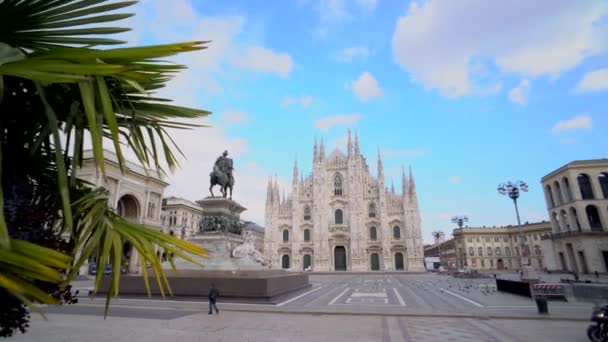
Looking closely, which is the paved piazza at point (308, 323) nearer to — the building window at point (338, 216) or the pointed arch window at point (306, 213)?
the building window at point (338, 216)

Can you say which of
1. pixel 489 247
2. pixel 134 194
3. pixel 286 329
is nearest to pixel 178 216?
pixel 134 194

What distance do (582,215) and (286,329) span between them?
1531 inches

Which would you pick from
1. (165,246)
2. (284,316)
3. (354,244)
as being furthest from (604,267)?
(165,246)

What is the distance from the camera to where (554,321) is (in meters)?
9.58

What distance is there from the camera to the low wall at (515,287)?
15.1 m

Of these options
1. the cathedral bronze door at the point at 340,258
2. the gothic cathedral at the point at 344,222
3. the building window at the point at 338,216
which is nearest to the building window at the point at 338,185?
the gothic cathedral at the point at 344,222

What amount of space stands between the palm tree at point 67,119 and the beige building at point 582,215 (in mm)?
42865

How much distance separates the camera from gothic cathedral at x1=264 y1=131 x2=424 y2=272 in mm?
50750

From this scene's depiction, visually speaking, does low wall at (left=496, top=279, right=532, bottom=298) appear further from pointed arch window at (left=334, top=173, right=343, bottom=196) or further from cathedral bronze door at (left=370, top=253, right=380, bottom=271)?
pointed arch window at (left=334, top=173, right=343, bottom=196)

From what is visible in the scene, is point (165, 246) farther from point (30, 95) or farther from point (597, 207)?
point (597, 207)

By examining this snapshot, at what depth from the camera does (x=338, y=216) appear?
5466 centimetres

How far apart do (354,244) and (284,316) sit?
42.2m

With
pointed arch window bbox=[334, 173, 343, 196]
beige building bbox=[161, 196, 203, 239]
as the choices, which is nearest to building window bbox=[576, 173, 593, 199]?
pointed arch window bbox=[334, 173, 343, 196]

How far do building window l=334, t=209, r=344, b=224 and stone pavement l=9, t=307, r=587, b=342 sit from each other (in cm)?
4413
